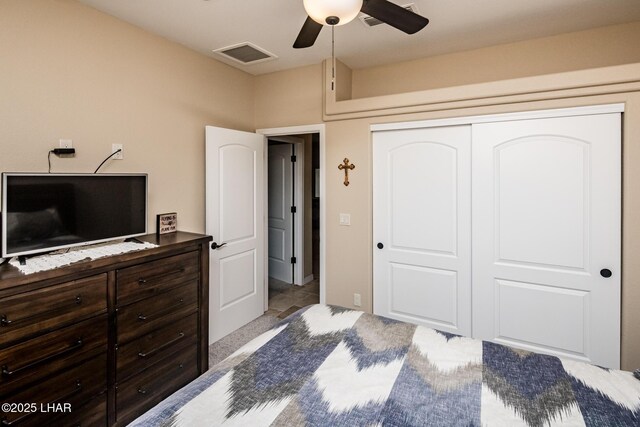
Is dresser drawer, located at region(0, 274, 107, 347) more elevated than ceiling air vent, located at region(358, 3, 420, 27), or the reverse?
ceiling air vent, located at region(358, 3, 420, 27)

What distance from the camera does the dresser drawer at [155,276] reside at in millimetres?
1934

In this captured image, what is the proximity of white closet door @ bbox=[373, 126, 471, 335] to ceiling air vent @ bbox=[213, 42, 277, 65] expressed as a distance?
130 cm

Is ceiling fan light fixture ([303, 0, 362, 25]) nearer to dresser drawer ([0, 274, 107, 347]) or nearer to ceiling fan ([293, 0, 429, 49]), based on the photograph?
ceiling fan ([293, 0, 429, 49])

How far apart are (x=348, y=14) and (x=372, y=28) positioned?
128cm

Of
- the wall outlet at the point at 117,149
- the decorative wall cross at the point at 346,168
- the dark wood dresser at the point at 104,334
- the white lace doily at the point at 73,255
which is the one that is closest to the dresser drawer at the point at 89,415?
the dark wood dresser at the point at 104,334

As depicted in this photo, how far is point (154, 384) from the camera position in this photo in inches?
84.0

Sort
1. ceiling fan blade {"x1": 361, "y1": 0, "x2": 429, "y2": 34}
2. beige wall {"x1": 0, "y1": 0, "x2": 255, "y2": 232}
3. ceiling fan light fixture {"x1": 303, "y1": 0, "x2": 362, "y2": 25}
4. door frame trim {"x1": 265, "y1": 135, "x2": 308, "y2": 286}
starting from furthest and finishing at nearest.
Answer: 1. door frame trim {"x1": 265, "y1": 135, "x2": 308, "y2": 286}
2. beige wall {"x1": 0, "y1": 0, "x2": 255, "y2": 232}
3. ceiling fan blade {"x1": 361, "y1": 0, "x2": 429, "y2": 34}
4. ceiling fan light fixture {"x1": 303, "y1": 0, "x2": 362, "y2": 25}

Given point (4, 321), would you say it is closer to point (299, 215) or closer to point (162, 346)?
point (162, 346)

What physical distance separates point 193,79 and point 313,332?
8.18 ft

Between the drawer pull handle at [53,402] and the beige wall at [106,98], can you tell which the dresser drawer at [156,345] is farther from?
the beige wall at [106,98]

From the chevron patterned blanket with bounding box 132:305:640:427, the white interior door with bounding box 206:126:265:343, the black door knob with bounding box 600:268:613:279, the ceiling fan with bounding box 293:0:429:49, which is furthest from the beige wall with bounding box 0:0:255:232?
the black door knob with bounding box 600:268:613:279

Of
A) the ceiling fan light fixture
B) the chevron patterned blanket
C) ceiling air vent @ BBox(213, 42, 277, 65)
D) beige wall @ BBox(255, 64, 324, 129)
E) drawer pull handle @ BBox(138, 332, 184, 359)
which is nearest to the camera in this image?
the chevron patterned blanket

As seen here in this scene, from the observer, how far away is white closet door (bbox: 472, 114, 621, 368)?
2318mm

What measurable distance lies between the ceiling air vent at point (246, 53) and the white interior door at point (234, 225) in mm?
693
